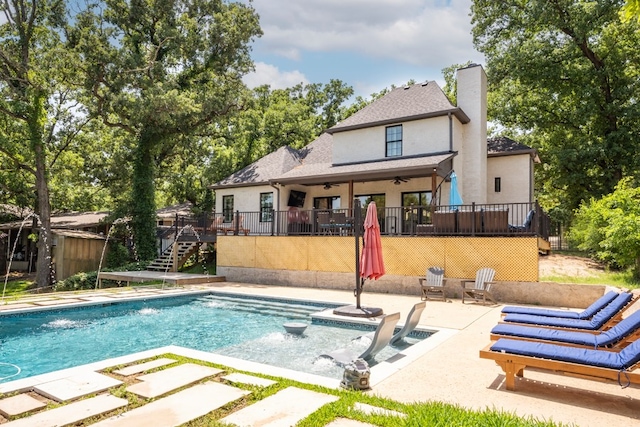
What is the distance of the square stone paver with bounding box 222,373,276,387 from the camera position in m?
4.79

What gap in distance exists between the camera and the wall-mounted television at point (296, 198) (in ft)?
68.5

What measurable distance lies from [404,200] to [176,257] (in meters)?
11.9

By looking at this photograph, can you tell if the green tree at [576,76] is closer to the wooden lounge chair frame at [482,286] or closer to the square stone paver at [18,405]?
the wooden lounge chair frame at [482,286]

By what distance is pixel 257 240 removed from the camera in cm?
1767

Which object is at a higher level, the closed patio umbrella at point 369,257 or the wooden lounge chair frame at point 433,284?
the closed patio umbrella at point 369,257

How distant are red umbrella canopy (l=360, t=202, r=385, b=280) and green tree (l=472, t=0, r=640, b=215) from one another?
55.1 feet

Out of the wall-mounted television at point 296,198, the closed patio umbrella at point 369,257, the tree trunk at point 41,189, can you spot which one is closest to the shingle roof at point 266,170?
the wall-mounted television at point 296,198

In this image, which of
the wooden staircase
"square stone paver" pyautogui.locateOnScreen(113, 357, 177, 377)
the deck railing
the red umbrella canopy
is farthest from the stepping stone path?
the wooden staircase

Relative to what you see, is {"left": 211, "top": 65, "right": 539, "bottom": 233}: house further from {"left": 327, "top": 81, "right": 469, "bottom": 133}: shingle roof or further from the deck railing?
the deck railing

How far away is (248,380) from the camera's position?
4.89 metres

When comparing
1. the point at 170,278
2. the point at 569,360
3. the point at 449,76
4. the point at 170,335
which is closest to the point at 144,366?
the point at 170,335

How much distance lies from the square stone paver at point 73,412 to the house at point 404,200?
11.1m

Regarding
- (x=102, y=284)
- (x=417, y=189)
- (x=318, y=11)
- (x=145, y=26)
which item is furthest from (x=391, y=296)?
(x=145, y=26)

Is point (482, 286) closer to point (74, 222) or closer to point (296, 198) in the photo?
point (296, 198)
